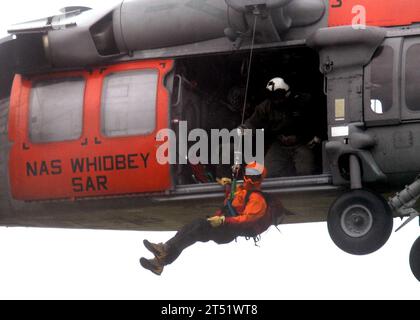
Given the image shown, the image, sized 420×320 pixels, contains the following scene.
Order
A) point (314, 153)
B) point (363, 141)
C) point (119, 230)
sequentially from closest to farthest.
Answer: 1. point (363, 141)
2. point (314, 153)
3. point (119, 230)

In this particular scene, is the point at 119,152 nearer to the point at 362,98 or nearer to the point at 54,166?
the point at 54,166

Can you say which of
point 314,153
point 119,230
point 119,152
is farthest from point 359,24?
point 119,230

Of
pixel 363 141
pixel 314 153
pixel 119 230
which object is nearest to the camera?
pixel 363 141

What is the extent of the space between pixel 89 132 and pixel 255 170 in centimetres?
208

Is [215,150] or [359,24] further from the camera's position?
[215,150]

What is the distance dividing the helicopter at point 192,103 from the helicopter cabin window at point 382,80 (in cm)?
1

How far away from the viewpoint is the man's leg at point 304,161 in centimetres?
1528

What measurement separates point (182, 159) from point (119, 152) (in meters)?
0.72

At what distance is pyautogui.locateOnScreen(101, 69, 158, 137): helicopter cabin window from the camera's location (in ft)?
50.4

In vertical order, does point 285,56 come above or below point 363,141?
above

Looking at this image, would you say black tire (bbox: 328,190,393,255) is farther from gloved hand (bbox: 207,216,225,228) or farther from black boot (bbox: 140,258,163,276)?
black boot (bbox: 140,258,163,276)

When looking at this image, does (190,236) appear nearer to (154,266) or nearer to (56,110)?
(154,266)

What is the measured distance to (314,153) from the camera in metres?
15.4

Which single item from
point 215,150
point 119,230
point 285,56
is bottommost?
point 119,230
